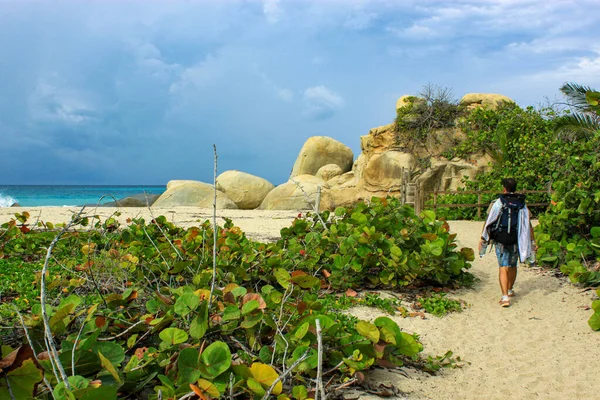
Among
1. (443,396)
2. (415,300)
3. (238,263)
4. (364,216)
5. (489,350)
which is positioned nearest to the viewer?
(443,396)

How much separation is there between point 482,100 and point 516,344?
18.9 metres

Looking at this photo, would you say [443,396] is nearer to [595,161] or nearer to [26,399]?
[26,399]

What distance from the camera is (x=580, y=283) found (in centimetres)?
739

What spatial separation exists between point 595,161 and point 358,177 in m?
17.1

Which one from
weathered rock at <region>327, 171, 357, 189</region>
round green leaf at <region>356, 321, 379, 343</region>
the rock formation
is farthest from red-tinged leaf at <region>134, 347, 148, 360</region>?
weathered rock at <region>327, 171, 357, 189</region>

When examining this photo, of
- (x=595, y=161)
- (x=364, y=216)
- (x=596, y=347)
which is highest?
(x=595, y=161)

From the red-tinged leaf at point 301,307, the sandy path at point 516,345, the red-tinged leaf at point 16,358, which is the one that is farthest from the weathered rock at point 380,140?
the red-tinged leaf at point 16,358

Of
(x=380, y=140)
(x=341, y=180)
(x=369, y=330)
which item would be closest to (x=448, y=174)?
(x=380, y=140)

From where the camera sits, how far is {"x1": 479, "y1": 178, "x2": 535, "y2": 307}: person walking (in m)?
6.57

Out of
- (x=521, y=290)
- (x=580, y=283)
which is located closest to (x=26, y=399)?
(x=521, y=290)

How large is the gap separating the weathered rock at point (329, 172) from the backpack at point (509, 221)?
21766 mm

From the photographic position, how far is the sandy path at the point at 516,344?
4.08 metres

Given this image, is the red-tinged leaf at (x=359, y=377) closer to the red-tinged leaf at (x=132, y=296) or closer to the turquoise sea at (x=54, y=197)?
the red-tinged leaf at (x=132, y=296)

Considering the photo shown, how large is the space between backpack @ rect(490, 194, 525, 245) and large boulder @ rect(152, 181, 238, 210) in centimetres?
1943
